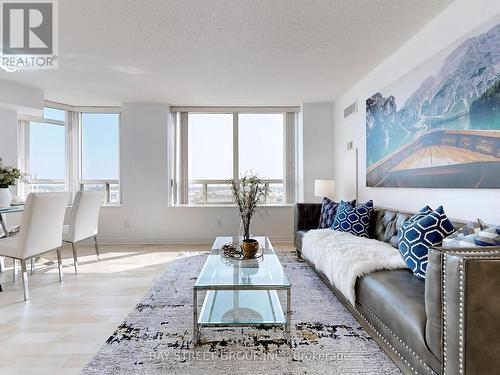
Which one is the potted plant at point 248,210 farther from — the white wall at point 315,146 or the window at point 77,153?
the window at point 77,153

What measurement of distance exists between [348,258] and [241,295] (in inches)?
34.3

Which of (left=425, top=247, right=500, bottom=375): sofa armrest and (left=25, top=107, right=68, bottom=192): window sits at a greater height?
(left=25, top=107, right=68, bottom=192): window

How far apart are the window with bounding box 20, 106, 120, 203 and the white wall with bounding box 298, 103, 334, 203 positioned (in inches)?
134

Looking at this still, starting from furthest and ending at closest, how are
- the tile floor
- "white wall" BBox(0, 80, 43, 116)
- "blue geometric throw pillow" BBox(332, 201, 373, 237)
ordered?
"white wall" BBox(0, 80, 43, 116)
"blue geometric throw pillow" BBox(332, 201, 373, 237)
the tile floor

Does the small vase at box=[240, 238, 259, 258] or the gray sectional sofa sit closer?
the gray sectional sofa

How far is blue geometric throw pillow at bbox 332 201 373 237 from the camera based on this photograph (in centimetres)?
324

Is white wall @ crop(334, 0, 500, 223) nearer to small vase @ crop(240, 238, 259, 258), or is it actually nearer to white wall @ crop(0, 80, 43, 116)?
small vase @ crop(240, 238, 259, 258)

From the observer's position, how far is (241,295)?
94.4 inches

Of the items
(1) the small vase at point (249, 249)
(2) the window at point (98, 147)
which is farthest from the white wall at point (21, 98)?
(1) the small vase at point (249, 249)

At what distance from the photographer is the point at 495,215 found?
202cm

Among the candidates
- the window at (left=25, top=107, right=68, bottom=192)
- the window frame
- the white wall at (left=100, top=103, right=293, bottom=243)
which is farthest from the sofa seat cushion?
the window at (left=25, top=107, right=68, bottom=192)

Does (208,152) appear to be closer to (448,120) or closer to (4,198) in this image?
(4,198)

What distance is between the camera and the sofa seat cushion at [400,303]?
1.38 m

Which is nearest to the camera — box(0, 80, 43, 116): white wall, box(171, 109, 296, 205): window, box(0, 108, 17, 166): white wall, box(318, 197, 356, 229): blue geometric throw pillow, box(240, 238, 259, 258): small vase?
box(240, 238, 259, 258): small vase
